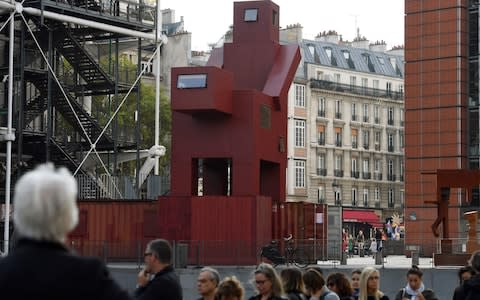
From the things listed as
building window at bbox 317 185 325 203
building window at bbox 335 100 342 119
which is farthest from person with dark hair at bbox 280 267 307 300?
building window at bbox 335 100 342 119

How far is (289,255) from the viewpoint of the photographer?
37625 mm

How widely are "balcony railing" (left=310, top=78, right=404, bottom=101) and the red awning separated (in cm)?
1028

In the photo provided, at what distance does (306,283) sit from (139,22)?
4123 centimetres

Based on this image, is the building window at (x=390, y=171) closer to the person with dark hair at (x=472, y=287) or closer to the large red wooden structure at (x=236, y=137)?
the large red wooden structure at (x=236, y=137)

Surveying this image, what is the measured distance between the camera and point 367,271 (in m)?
12.5

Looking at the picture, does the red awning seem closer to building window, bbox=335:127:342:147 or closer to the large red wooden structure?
building window, bbox=335:127:342:147

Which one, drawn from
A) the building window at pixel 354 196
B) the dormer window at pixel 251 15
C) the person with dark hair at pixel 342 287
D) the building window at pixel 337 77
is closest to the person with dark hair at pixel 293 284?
the person with dark hair at pixel 342 287

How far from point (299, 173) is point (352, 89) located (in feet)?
35.5

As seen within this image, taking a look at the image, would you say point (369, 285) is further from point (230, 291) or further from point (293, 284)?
point (230, 291)

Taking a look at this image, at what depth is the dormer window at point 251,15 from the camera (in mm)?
41469

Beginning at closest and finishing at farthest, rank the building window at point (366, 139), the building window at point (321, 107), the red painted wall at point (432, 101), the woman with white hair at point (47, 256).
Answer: the woman with white hair at point (47, 256), the red painted wall at point (432, 101), the building window at point (321, 107), the building window at point (366, 139)

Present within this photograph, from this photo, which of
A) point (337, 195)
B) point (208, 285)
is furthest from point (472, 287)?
point (337, 195)

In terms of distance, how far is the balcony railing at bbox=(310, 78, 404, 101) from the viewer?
97438mm

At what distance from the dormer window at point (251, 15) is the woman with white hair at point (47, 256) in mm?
37163
